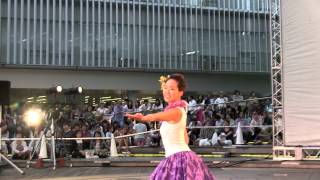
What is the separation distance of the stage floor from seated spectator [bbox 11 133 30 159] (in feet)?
5.58

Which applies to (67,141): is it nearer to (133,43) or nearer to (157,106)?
(157,106)

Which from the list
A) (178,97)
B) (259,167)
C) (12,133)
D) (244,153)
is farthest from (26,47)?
(178,97)

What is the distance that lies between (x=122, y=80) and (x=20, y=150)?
12790mm

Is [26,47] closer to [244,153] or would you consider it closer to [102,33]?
[102,33]

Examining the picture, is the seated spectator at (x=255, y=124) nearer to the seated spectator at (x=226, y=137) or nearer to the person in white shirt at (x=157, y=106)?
the seated spectator at (x=226, y=137)

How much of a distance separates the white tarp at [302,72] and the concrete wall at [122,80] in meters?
15.6

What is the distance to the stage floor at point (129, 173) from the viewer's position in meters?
12.6

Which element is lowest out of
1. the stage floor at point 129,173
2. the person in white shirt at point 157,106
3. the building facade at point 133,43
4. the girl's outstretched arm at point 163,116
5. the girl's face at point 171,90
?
the stage floor at point 129,173

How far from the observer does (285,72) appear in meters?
15.2

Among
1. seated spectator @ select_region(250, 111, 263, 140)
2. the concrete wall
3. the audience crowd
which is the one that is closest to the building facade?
the concrete wall

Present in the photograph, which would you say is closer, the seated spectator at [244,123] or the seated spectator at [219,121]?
the seated spectator at [244,123]

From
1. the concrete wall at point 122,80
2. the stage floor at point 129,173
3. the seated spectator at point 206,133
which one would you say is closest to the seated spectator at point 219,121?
the seated spectator at point 206,133

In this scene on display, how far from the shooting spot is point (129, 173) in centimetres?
1410

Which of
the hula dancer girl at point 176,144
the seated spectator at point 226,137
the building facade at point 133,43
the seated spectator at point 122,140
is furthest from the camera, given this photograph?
the building facade at point 133,43
